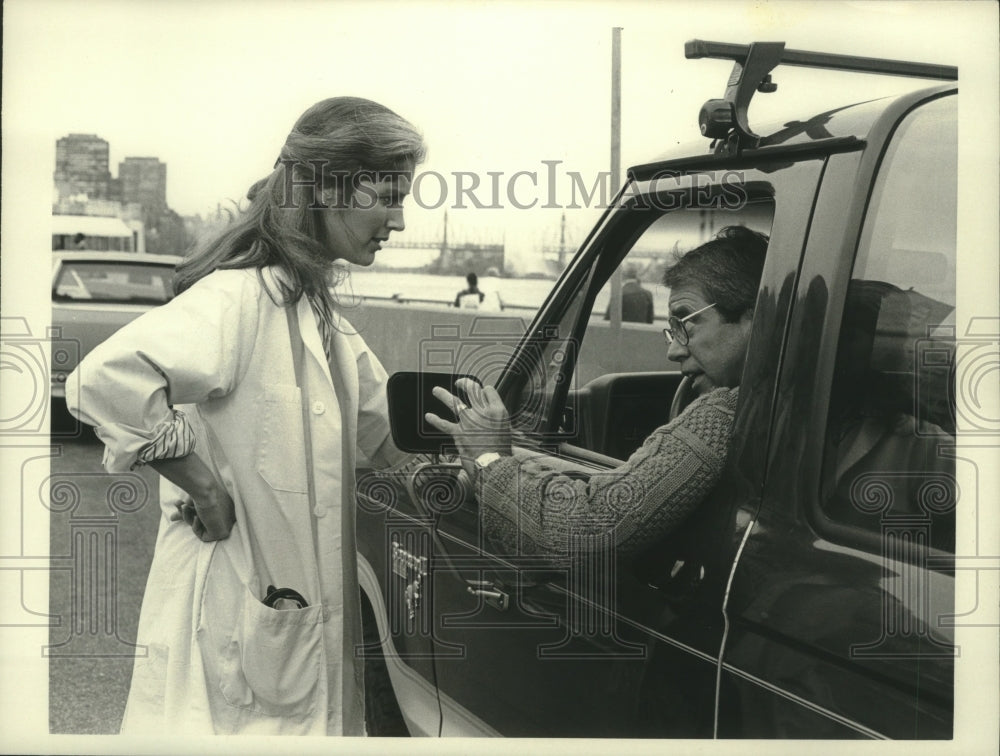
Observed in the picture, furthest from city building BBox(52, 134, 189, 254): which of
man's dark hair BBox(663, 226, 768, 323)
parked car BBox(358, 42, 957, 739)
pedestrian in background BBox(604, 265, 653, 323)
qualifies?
man's dark hair BBox(663, 226, 768, 323)

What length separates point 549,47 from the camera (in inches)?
86.3

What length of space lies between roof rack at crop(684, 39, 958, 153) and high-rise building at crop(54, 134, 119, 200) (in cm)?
116

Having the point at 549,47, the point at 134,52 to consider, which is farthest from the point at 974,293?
the point at 134,52

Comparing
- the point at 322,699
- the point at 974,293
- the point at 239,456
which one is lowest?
the point at 322,699

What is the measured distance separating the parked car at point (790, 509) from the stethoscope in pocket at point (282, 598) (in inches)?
13.2

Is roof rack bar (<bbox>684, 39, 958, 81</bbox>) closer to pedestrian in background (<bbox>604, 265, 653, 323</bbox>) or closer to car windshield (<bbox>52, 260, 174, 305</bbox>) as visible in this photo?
pedestrian in background (<bbox>604, 265, 653, 323</bbox>)

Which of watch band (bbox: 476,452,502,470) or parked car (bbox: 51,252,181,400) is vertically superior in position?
parked car (bbox: 51,252,181,400)

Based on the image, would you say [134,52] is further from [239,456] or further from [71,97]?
[239,456]

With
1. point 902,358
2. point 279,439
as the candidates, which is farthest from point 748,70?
point 279,439

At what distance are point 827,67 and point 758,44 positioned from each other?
0.15 metres

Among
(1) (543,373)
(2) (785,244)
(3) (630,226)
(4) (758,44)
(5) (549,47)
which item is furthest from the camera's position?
(1) (543,373)

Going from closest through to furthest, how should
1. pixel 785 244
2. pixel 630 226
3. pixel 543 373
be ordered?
pixel 785 244 → pixel 630 226 → pixel 543 373

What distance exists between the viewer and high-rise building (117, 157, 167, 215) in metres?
2.21

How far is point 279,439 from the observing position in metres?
2.15
